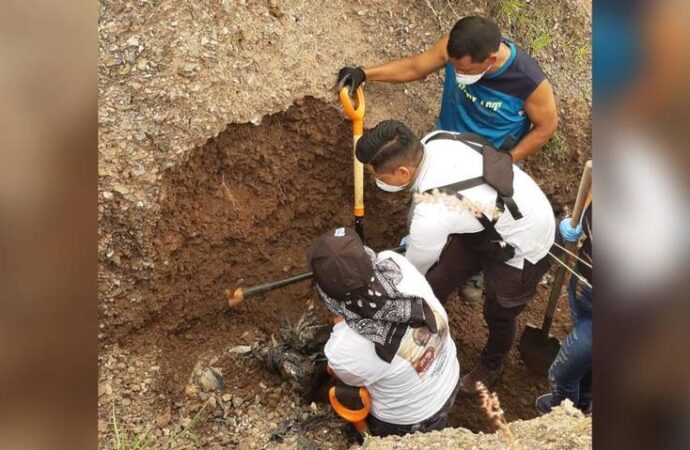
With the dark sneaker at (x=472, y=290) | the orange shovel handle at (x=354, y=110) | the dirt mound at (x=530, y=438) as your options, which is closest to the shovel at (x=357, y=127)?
the orange shovel handle at (x=354, y=110)

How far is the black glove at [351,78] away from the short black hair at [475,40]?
1.88ft

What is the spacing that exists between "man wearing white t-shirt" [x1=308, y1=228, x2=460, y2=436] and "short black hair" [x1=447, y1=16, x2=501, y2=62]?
1061 mm

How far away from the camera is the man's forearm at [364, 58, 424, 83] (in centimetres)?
359

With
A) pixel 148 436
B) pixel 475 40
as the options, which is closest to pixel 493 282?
pixel 475 40

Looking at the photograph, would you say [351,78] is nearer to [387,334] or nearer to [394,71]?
[394,71]

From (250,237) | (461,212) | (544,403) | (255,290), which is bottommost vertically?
(544,403)

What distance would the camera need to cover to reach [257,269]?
3623 mm

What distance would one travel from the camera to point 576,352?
306cm

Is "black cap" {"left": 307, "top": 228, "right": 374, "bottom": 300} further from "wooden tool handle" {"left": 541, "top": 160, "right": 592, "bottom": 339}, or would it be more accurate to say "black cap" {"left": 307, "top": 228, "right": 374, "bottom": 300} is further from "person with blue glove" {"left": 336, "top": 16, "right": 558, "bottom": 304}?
"person with blue glove" {"left": 336, "top": 16, "right": 558, "bottom": 304}

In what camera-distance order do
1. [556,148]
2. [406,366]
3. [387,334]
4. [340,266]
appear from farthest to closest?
[556,148], [406,366], [387,334], [340,266]

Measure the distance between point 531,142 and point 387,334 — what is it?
151cm

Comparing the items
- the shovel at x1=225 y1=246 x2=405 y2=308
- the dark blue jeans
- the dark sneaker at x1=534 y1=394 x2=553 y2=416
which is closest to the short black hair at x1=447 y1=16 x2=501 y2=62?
the shovel at x1=225 y1=246 x2=405 y2=308

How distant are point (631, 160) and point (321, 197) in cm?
291

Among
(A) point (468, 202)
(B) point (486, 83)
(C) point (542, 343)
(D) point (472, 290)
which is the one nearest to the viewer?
(A) point (468, 202)
